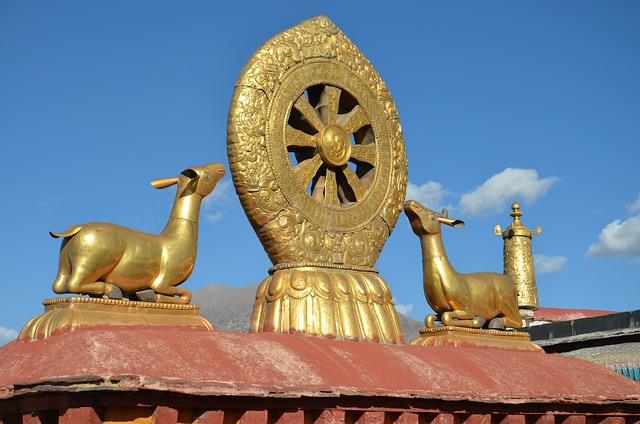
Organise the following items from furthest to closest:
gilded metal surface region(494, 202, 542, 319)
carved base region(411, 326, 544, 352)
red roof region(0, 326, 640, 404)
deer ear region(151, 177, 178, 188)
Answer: gilded metal surface region(494, 202, 542, 319) < carved base region(411, 326, 544, 352) < deer ear region(151, 177, 178, 188) < red roof region(0, 326, 640, 404)

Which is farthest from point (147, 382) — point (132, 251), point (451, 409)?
point (451, 409)

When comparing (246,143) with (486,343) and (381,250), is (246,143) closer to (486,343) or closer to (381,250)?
(381,250)

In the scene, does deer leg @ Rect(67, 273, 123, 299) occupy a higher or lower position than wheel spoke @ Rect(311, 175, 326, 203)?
lower

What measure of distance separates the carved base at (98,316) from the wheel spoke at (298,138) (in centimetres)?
226

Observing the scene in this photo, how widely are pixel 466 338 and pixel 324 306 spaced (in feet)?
5.37

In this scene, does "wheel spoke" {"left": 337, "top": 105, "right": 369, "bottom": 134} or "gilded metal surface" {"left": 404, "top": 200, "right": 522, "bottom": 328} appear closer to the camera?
"gilded metal surface" {"left": 404, "top": 200, "right": 522, "bottom": 328}

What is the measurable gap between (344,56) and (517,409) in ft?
13.1

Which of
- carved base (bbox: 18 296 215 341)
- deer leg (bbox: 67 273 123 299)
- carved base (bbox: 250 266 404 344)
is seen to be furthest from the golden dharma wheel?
deer leg (bbox: 67 273 123 299)

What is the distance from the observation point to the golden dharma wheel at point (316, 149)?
891cm

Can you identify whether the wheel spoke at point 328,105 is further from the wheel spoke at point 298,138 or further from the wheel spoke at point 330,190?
the wheel spoke at point 330,190

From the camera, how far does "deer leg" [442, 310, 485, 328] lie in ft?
31.1

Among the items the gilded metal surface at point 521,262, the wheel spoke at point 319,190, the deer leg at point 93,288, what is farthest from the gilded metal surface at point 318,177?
the gilded metal surface at point 521,262

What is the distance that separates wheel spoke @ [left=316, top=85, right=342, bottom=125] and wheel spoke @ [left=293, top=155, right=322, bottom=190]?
0.47m

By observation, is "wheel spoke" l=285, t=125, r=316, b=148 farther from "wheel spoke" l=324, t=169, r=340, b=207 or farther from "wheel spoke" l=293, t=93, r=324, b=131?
"wheel spoke" l=324, t=169, r=340, b=207
